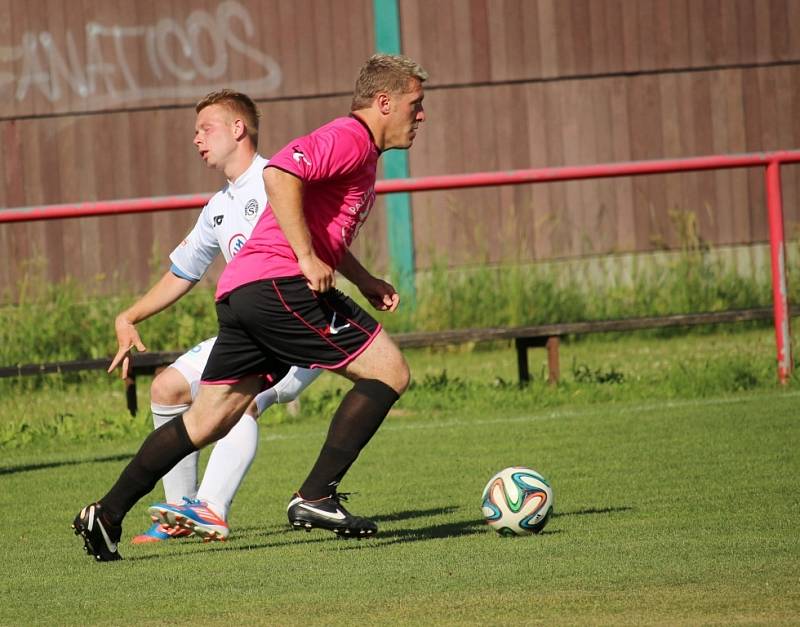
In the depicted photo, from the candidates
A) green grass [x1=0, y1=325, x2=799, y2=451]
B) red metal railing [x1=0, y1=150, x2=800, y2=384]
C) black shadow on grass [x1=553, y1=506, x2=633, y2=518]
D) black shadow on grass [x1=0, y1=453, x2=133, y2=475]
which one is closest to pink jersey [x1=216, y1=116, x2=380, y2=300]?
black shadow on grass [x1=553, y1=506, x2=633, y2=518]

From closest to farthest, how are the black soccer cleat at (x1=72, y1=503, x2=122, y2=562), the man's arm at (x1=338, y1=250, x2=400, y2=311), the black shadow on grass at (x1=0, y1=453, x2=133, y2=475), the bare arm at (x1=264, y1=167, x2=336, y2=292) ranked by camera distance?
1. the bare arm at (x1=264, y1=167, x2=336, y2=292)
2. the black soccer cleat at (x1=72, y1=503, x2=122, y2=562)
3. the man's arm at (x1=338, y1=250, x2=400, y2=311)
4. the black shadow on grass at (x1=0, y1=453, x2=133, y2=475)

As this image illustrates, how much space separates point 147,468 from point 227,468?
23.2 inches

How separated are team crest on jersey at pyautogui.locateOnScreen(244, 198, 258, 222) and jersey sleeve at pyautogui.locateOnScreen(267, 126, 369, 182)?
1033 millimetres

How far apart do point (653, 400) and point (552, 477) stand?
2.97 meters

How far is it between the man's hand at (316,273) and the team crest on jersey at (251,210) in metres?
1.14

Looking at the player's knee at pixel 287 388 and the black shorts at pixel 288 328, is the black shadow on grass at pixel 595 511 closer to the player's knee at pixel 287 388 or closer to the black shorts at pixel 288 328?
the player's knee at pixel 287 388

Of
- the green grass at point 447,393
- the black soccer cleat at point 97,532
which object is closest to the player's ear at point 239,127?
the black soccer cleat at point 97,532

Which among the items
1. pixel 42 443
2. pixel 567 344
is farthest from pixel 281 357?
pixel 567 344

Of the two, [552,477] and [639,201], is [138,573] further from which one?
[639,201]

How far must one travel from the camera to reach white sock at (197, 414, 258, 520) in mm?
5895

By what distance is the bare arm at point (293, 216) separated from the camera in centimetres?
508

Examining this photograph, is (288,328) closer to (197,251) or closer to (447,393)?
(197,251)

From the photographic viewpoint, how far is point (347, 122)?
5.38m

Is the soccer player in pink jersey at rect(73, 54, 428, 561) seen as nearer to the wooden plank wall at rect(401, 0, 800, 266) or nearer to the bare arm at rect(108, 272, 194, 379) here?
the bare arm at rect(108, 272, 194, 379)
